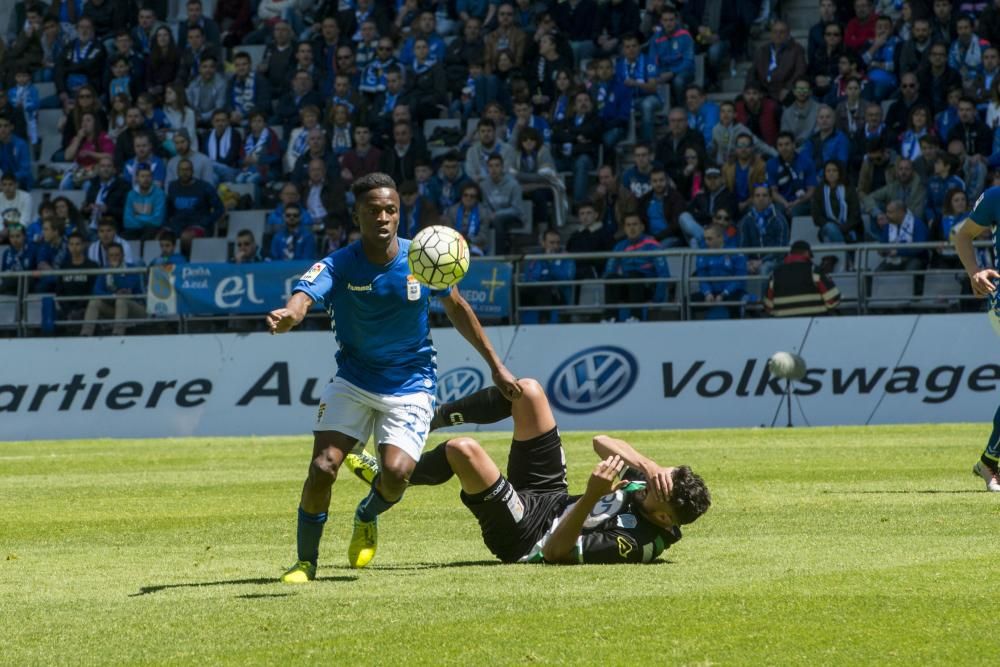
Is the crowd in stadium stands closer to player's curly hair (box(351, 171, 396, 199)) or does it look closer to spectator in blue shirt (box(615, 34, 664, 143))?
spectator in blue shirt (box(615, 34, 664, 143))

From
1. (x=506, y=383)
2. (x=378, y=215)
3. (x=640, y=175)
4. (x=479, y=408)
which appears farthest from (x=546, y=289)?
(x=378, y=215)

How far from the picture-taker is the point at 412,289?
29.6ft

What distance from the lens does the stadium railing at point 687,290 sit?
71.6ft

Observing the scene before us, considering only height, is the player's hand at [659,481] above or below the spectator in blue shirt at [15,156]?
above

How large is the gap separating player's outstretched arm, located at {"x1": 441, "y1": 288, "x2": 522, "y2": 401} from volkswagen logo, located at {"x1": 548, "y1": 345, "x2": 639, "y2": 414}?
1276cm

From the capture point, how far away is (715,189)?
79.2ft

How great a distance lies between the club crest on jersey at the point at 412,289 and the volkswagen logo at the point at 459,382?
1313 centimetres

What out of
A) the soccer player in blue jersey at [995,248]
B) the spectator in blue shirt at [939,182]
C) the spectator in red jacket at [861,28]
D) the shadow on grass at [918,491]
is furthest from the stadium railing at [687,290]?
the soccer player in blue jersey at [995,248]

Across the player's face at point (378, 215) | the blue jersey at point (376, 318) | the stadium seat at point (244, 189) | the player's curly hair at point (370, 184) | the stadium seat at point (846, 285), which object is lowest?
the stadium seat at point (846, 285)

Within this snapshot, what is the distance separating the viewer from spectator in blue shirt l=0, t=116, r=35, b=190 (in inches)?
1155

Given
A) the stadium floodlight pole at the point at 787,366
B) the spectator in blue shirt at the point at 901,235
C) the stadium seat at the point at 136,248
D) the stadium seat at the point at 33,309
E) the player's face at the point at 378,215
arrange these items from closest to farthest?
the player's face at the point at 378,215
the stadium floodlight pole at the point at 787,366
the spectator in blue shirt at the point at 901,235
the stadium seat at the point at 33,309
the stadium seat at the point at 136,248

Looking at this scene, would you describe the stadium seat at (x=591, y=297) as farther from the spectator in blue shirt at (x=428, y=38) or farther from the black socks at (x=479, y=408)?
the black socks at (x=479, y=408)

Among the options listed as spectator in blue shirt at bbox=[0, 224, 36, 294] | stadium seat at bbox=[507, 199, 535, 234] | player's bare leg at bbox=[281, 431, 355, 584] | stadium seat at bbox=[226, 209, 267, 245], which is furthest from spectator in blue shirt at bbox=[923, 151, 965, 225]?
player's bare leg at bbox=[281, 431, 355, 584]

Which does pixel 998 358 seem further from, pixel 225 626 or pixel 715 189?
pixel 225 626
